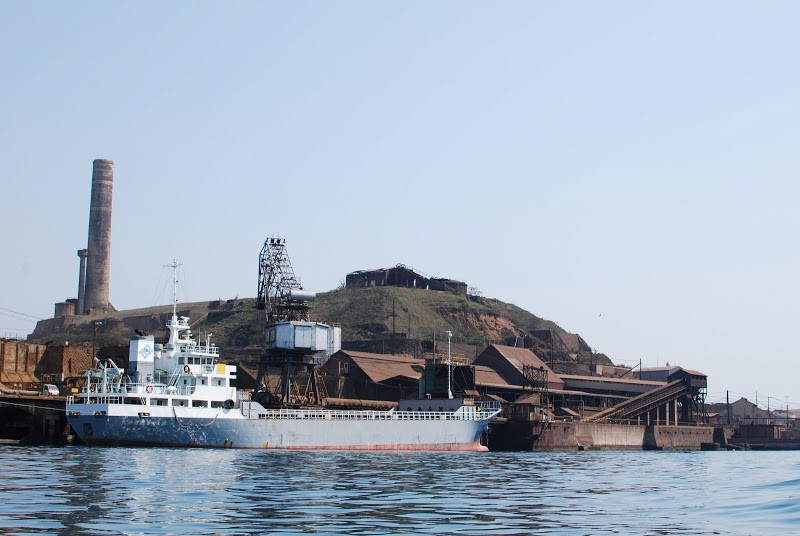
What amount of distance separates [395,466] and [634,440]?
63047mm

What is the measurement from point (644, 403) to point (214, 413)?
198 feet

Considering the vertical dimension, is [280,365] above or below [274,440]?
above

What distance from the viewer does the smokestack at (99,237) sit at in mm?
153250

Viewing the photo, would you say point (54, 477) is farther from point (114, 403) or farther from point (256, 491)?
point (114, 403)

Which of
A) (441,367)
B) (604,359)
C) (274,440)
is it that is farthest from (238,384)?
(604,359)

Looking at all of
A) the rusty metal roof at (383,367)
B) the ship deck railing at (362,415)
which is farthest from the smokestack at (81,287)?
the ship deck railing at (362,415)

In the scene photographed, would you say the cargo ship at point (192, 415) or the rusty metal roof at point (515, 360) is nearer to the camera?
the cargo ship at point (192, 415)

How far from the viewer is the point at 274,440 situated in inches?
2576

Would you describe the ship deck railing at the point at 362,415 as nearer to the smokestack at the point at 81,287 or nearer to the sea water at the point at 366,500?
the sea water at the point at 366,500

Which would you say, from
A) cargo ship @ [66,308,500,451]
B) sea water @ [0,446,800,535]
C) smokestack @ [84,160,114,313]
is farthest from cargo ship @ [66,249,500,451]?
smokestack @ [84,160,114,313]

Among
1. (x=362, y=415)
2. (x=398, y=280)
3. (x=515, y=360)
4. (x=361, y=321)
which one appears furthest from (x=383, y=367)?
(x=398, y=280)

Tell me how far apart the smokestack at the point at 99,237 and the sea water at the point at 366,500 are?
373 ft

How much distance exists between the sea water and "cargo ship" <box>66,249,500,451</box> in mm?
15424

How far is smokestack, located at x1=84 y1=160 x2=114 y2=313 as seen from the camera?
15325 centimetres
